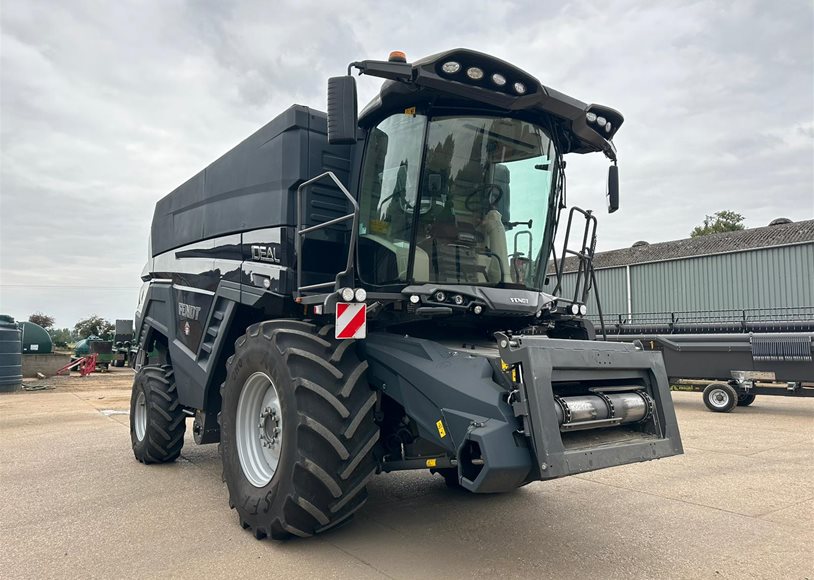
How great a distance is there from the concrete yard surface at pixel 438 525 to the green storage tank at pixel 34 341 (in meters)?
20.6

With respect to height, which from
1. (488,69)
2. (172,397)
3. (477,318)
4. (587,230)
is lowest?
(172,397)

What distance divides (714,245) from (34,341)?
26453mm

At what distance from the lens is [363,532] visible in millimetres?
4223

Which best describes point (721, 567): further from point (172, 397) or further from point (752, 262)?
point (752, 262)

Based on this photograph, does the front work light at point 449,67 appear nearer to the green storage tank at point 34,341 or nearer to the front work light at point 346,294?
the front work light at point 346,294

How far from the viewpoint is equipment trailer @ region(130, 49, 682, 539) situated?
354 centimetres

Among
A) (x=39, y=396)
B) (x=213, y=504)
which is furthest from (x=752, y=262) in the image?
(x=39, y=396)

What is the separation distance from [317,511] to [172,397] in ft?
11.4

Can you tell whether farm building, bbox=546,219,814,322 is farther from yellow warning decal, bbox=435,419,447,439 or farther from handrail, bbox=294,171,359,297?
yellow warning decal, bbox=435,419,447,439

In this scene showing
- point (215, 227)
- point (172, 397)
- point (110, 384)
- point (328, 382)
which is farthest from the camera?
point (110, 384)

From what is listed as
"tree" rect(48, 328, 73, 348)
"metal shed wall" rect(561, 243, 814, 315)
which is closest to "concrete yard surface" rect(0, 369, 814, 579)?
"metal shed wall" rect(561, 243, 814, 315)

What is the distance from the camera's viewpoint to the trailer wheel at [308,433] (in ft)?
12.1

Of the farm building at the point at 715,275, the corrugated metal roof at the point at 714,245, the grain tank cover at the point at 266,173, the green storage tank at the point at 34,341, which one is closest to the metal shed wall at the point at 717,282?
the farm building at the point at 715,275

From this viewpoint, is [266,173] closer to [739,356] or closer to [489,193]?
[489,193]
